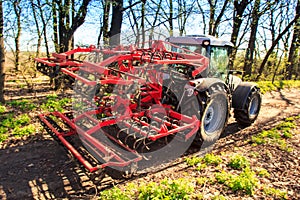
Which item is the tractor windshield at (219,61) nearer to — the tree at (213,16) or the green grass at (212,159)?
the green grass at (212,159)

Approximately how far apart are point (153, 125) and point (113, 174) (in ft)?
3.43

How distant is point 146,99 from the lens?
471cm

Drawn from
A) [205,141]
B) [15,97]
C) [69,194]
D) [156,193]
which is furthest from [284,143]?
[15,97]

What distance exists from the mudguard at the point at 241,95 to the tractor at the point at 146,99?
0.15ft

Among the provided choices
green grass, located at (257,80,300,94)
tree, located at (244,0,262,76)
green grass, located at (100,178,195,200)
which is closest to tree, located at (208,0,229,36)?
tree, located at (244,0,262,76)

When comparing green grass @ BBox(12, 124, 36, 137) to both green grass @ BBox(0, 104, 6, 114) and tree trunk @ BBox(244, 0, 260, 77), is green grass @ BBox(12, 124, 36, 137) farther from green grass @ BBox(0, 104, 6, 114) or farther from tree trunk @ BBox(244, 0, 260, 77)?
tree trunk @ BBox(244, 0, 260, 77)

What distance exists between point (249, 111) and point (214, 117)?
4.47 feet

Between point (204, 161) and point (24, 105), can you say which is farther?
point (24, 105)

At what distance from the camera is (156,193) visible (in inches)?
120

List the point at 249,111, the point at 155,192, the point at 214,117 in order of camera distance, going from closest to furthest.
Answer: the point at 155,192, the point at 214,117, the point at 249,111

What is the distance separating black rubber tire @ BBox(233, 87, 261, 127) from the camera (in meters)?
5.76

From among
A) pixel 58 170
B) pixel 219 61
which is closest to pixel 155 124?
pixel 58 170

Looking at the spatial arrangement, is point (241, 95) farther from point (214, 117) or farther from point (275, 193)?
point (275, 193)

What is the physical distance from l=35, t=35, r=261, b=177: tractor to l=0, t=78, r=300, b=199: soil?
0.33 metres
